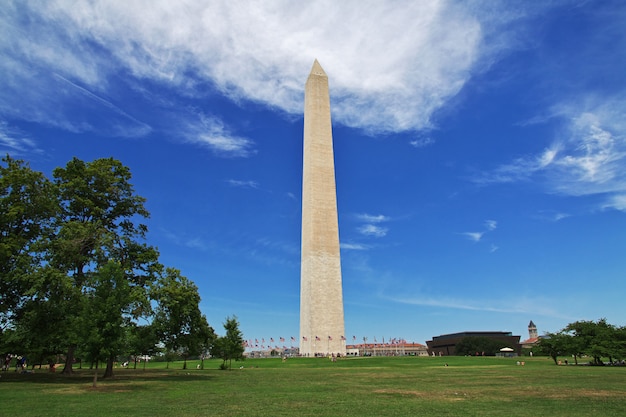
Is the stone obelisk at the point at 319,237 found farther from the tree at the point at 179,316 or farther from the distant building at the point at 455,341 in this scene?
the distant building at the point at 455,341

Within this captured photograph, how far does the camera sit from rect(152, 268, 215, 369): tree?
32.2 meters

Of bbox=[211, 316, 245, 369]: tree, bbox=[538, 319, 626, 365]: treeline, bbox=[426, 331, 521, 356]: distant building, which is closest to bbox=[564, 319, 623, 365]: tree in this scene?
bbox=[538, 319, 626, 365]: treeline

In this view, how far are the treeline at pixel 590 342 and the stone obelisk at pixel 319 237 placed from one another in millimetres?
26907

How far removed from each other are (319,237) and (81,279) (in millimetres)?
38116

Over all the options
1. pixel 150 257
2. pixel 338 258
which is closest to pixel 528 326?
pixel 338 258

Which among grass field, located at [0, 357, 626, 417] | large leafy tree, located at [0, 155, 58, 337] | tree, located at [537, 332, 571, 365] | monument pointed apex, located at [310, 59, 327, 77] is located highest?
monument pointed apex, located at [310, 59, 327, 77]

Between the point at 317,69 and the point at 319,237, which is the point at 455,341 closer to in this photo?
the point at 319,237

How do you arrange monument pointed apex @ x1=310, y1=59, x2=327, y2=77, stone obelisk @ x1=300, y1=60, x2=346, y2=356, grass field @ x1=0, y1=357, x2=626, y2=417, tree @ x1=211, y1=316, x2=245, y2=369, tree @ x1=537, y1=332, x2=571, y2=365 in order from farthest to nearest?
1. monument pointed apex @ x1=310, y1=59, x2=327, y2=77
2. stone obelisk @ x1=300, y1=60, x2=346, y2=356
3. tree @ x1=537, y1=332, x2=571, y2=365
4. tree @ x1=211, y1=316, x2=245, y2=369
5. grass field @ x1=0, y1=357, x2=626, y2=417

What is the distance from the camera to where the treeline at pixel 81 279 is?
2583 centimetres

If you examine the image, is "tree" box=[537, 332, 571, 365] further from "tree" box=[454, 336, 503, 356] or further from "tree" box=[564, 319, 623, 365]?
"tree" box=[454, 336, 503, 356]

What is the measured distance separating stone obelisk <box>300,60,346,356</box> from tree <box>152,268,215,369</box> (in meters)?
32.6

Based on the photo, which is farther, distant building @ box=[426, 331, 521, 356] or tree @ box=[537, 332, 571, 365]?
distant building @ box=[426, 331, 521, 356]

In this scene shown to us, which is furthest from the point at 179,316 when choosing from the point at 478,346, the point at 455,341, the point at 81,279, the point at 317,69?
the point at 455,341

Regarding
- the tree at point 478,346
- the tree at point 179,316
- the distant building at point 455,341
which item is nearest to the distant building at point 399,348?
the distant building at point 455,341
